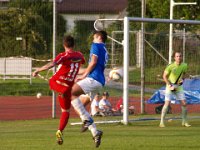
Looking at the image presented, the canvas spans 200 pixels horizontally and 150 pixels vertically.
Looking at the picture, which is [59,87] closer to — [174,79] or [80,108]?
[80,108]

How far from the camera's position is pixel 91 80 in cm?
1546

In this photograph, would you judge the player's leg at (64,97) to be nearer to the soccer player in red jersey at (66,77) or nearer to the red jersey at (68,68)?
the soccer player in red jersey at (66,77)

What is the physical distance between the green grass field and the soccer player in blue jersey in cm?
55

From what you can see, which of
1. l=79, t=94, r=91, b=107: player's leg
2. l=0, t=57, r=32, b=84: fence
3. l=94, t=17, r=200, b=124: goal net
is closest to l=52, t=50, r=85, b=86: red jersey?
l=79, t=94, r=91, b=107: player's leg

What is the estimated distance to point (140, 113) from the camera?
25828mm

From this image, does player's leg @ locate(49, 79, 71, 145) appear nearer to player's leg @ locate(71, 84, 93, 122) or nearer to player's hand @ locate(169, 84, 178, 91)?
player's leg @ locate(71, 84, 93, 122)

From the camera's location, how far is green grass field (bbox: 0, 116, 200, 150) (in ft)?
48.2

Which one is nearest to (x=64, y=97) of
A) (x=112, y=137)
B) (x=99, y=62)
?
(x=99, y=62)

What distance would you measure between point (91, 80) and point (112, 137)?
78.4 inches

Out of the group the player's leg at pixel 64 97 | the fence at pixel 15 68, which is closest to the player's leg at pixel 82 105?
the player's leg at pixel 64 97

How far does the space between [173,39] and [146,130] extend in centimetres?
609

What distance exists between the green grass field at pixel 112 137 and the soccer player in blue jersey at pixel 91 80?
0.55m

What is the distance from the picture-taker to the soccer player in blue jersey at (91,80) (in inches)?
585

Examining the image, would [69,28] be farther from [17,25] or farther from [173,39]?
[173,39]
